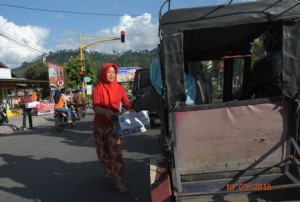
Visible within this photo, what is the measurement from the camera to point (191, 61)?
5.78 m

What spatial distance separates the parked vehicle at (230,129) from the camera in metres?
3.67

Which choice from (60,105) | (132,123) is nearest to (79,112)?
(60,105)

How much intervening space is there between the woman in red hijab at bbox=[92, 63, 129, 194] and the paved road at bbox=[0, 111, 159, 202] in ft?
1.43

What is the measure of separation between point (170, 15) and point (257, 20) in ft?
2.69

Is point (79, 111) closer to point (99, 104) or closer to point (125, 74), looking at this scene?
point (99, 104)

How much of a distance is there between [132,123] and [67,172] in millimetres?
2837

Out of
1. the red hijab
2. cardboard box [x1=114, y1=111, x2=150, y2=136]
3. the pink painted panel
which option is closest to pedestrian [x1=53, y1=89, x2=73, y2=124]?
the red hijab

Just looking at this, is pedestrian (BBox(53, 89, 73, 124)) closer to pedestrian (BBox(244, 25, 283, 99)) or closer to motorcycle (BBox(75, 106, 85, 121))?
motorcycle (BBox(75, 106, 85, 121))

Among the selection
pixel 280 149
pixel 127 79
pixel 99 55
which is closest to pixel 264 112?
pixel 280 149

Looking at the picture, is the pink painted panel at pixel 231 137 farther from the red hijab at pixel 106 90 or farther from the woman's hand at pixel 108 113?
the red hijab at pixel 106 90

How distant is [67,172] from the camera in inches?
302

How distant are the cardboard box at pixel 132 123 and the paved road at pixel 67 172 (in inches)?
39.5

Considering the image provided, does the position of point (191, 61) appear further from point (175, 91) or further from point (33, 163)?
point (33, 163)

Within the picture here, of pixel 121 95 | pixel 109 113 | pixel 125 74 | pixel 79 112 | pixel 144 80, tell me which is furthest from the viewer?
pixel 125 74
